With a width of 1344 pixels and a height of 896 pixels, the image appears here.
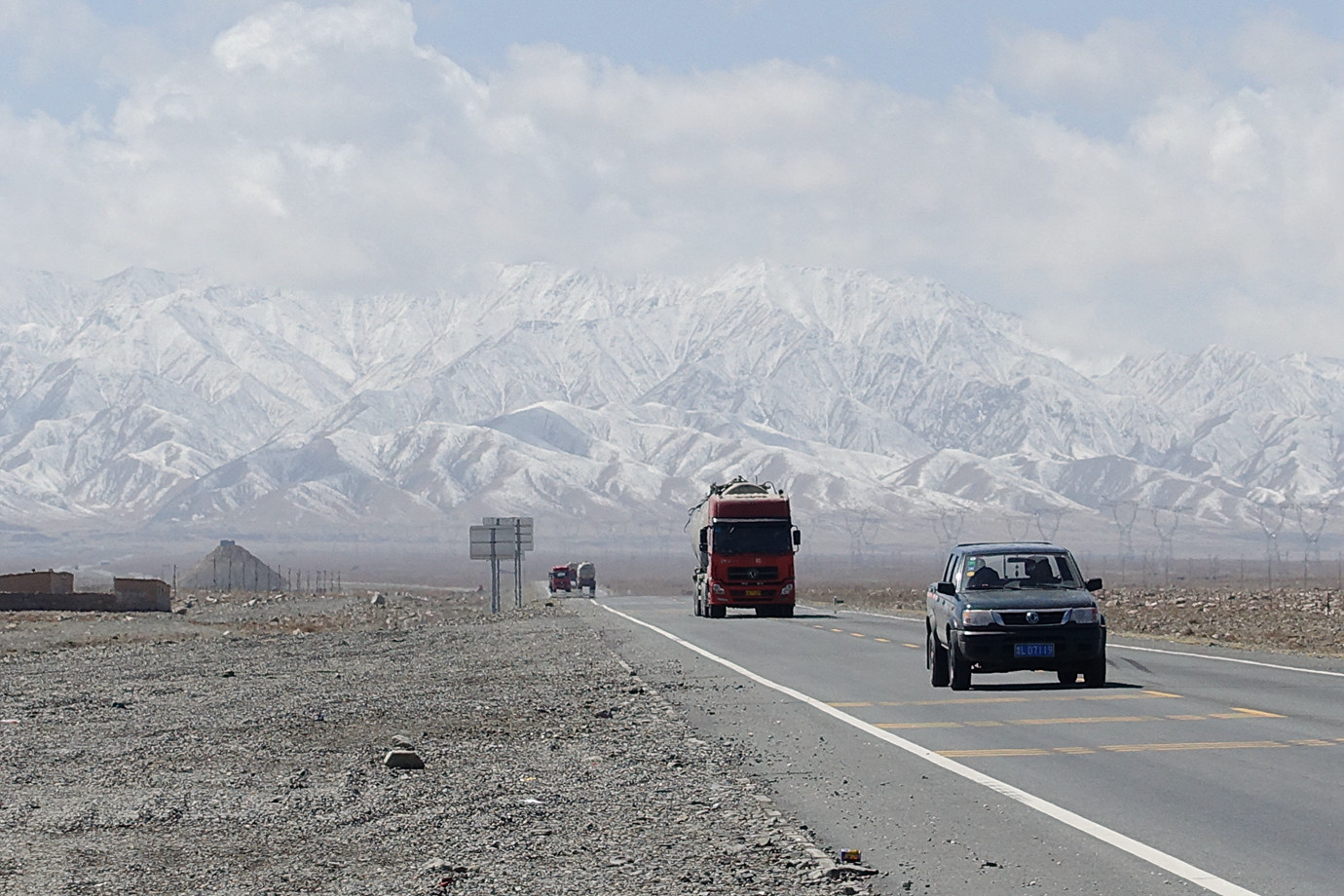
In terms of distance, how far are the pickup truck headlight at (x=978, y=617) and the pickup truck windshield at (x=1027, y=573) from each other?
2.70ft

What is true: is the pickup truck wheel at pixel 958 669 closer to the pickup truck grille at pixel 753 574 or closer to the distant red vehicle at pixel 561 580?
the pickup truck grille at pixel 753 574

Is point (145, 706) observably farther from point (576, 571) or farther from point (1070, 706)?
point (576, 571)

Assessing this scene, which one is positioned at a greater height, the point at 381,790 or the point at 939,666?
the point at 939,666

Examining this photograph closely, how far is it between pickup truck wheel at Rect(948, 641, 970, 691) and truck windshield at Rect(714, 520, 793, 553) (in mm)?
27899

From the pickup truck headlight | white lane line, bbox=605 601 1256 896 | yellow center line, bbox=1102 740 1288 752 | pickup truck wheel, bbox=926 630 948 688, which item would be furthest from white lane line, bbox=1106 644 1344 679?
yellow center line, bbox=1102 740 1288 752

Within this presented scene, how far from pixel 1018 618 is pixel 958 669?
45.8 inches

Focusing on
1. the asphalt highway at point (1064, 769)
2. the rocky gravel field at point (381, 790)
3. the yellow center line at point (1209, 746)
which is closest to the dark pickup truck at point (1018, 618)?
the asphalt highway at point (1064, 769)

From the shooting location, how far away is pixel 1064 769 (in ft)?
44.5

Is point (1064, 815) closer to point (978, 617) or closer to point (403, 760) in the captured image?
point (403, 760)

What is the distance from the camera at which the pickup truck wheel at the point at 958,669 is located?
20516 millimetres

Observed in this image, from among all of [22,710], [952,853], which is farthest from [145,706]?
[952,853]

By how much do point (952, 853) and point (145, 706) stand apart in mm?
14551

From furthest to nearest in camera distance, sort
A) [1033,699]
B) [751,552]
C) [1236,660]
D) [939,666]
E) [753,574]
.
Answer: [753,574]
[751,552]
[1236,660]
[939,666]
[1033,699]

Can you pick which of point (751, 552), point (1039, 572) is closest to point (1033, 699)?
point (1039, 572)
